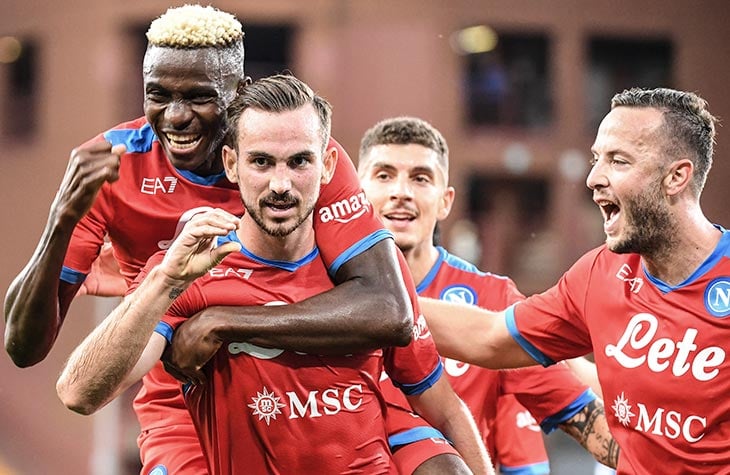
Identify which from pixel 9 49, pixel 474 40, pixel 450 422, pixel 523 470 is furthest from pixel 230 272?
pixel 474 40

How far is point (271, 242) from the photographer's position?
11.9ft

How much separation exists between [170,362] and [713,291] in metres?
1.89

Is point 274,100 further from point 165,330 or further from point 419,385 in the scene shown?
point 419,385

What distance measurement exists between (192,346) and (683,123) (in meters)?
1.99

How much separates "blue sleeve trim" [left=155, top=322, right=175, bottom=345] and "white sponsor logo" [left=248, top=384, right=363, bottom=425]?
0.32 meters

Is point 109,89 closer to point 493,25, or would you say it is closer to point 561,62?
point 493,25

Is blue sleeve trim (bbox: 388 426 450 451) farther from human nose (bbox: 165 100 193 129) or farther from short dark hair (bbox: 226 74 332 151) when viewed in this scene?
human nose (bbox: 165 100 193 129)

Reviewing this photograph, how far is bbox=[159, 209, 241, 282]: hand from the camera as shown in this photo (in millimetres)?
3160

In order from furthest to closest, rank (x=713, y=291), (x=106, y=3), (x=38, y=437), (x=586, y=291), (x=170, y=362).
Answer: (x=106, y=3) → (x=38, y=437) → (x=586, y=291) → (x=713, y=291) → (x=170, y=362)

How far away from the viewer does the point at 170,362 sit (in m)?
3.49

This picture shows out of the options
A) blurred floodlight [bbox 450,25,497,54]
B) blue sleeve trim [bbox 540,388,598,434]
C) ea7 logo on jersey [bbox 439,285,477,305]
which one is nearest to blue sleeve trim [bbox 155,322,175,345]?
ea7 logo on jersey [bbox 439,285,477,305]

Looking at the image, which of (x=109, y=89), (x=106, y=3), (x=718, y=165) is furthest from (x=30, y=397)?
(x=718, y=165)

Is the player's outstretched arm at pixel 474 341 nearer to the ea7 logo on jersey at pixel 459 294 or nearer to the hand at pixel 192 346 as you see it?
the ea7 logo on jersey at pixel 459 294

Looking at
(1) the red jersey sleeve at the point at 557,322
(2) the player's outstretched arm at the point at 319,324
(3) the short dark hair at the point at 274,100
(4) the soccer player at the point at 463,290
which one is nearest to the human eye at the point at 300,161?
(3) the short dark hair at the point at 274,100
